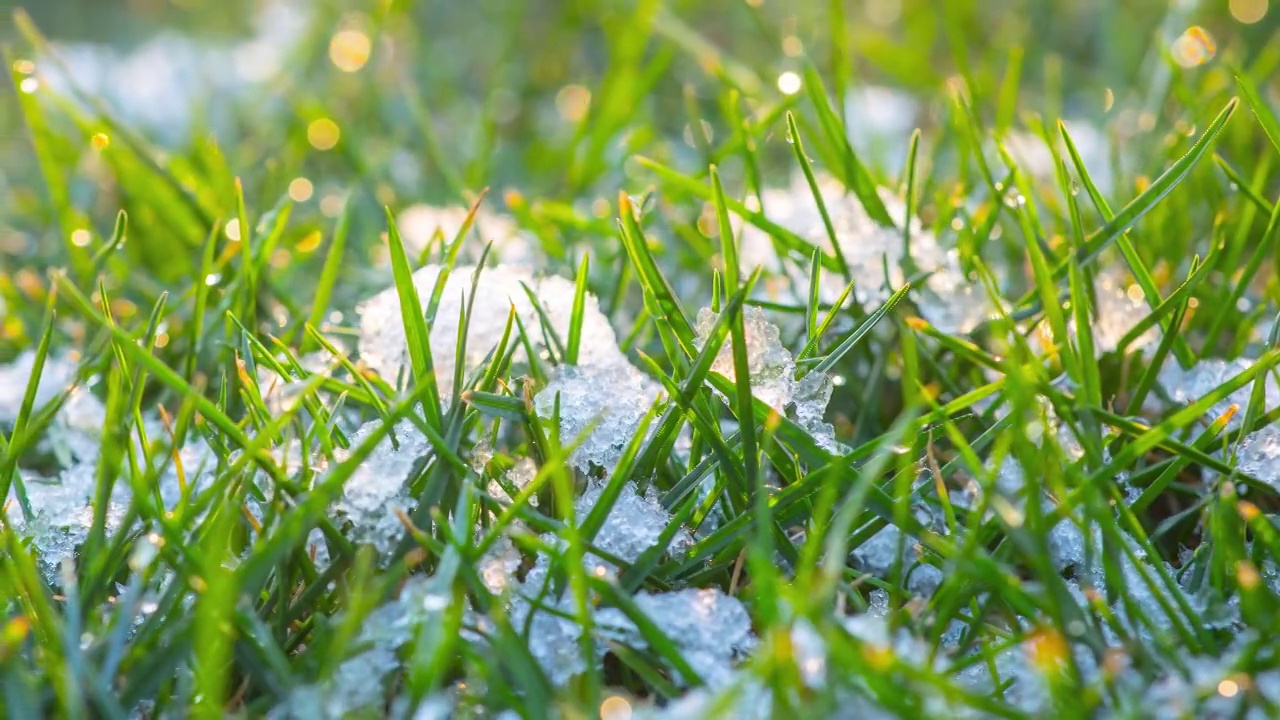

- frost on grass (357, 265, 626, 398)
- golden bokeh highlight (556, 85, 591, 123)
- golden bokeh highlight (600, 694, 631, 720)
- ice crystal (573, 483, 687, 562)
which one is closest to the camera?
golden bokeh highlight (600, 694, 631, 720)

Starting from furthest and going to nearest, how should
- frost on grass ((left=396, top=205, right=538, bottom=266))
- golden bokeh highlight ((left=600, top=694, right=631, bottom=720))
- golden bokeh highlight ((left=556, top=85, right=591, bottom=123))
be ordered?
golden bokeh highlight ((left=556, top=85, right=591, bottom=123)) → frost on grass ((left=396, top=205, right=538, bottom=266)) → golden bokeh highlight ((left=600, top=694, right=631, bottom=720))

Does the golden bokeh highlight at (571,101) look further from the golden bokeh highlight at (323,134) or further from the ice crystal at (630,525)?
the ice crystal at (630,525)

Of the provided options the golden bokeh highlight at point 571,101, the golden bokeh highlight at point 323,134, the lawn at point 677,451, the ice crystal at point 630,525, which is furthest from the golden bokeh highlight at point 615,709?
the golden bokeh highlight at point 571,101

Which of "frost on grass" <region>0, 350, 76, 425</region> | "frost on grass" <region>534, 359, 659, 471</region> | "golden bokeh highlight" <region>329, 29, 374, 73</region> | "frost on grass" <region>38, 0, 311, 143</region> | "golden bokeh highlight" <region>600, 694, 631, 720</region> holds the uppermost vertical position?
"frost on grass" <region>38, 0, 311, 143</region>

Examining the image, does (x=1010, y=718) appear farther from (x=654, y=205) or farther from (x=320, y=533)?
(x=654, y=205)

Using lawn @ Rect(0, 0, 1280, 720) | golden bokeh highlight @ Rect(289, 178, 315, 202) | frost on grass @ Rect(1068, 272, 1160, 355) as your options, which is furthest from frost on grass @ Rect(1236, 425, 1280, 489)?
golden bokeh highlight @ Rect(289, 178, 315, 202)

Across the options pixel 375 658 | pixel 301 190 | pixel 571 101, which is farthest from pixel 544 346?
pixel 571 101

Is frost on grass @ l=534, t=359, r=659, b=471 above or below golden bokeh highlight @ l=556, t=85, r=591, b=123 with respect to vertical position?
below

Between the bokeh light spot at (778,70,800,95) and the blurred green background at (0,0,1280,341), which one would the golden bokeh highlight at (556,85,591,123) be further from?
the bokeh light spot at (778,70,800,95)

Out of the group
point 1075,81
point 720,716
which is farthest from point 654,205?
point 1075,81
